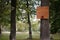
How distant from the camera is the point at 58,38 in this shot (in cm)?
2286

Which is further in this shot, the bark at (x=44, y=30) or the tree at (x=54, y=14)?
the tree at (x=54, y=14)

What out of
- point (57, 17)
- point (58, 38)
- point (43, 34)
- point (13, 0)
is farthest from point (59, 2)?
point (58, 38)

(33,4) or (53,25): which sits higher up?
(33,4)

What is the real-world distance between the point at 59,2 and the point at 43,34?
19.9 ft

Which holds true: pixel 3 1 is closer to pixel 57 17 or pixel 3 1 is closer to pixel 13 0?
pixel 13 0

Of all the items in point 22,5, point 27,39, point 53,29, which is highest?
point 22,5

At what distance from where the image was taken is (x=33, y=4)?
20.2 metres

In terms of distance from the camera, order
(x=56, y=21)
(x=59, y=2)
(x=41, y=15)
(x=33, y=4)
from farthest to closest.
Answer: (x=33, y=4) → (x=56, y=21) → (x=59, y=2) → (x=41, y=15)

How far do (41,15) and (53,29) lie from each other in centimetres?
1025

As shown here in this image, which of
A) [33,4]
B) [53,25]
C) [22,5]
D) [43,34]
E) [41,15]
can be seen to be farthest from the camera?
[33,4]

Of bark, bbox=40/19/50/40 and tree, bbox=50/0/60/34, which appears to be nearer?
bark, bbox=40/19/50/40

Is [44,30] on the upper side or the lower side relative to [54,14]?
lower

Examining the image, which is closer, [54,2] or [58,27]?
[54,2]

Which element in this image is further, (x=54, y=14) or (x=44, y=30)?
(x=54, y=14)
